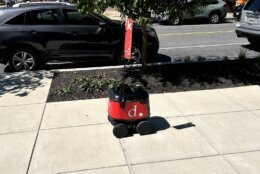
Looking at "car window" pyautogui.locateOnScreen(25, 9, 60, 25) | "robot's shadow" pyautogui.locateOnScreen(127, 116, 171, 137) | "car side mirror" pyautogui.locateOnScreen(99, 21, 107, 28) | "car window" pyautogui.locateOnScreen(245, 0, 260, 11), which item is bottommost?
"robot's shadow" pyautogui.locateOnScreen(127, 116, 171, 137)

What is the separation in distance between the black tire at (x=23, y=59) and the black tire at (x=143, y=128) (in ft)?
16.3

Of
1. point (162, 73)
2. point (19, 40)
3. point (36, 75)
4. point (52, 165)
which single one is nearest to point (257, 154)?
point (52, 165)

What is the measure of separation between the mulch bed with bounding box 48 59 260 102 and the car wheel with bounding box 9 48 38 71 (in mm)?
1152

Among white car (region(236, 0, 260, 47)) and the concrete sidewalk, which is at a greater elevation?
white car (region(236, 0, 260, 47))

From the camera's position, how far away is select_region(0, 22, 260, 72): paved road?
38.3 feet

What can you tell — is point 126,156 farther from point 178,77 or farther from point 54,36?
point 54,36

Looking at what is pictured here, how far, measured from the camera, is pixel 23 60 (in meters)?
9.57

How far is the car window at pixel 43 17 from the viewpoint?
372 inches

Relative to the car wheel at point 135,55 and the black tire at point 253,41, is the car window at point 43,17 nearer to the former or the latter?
the car wheel at point 135,55

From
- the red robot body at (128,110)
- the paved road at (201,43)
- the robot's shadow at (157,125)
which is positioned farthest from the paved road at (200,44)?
the red robot body at (128,110)

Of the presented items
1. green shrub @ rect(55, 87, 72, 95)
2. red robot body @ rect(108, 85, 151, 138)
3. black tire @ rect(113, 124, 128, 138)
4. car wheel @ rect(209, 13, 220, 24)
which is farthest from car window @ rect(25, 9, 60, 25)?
car wheel @ rect(209, 13, 220, 24)

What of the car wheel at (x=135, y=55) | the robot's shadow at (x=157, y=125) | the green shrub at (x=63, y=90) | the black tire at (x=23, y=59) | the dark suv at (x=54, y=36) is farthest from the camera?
the car wheel at (x=135, y=55)

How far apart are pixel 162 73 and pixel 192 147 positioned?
356 cm

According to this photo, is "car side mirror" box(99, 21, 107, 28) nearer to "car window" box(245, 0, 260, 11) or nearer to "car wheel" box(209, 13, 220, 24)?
"car window" box(245, 0, 260, 11)
